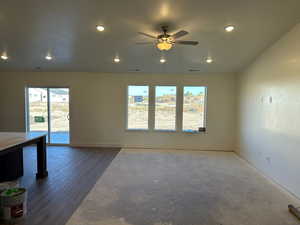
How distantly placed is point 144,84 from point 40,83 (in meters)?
3.36

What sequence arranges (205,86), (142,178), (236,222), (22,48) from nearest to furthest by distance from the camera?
(236,222)
(142,178)
(22,48)
(205,86)

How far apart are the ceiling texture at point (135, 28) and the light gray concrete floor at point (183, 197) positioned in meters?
2.64

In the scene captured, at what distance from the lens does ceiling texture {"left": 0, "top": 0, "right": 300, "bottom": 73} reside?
8.70 feet

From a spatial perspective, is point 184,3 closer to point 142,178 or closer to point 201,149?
point 142,178

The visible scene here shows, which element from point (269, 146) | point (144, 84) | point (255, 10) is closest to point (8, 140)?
point (144, 84)

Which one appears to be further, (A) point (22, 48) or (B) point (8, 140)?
(A) point (22, 48)

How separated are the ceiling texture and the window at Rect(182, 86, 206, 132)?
3.42 feet

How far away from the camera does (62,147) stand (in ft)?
19.3

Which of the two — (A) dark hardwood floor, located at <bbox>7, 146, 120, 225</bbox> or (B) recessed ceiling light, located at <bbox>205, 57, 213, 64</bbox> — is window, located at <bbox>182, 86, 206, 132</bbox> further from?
(A) dark hardwood floor, located at <bbox>7, 146, 120, 225</bbox>

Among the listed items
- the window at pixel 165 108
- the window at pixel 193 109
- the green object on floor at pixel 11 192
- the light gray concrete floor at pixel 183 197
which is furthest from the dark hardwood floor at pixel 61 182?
the window at pixel 193 109

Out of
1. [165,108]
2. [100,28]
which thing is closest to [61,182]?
[100,28]

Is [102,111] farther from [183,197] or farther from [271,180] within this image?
[271,180]

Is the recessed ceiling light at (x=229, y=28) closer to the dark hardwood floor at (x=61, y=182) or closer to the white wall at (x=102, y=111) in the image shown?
A: the white wall at (x=102, y=111)

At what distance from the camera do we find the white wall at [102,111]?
5.85 m
